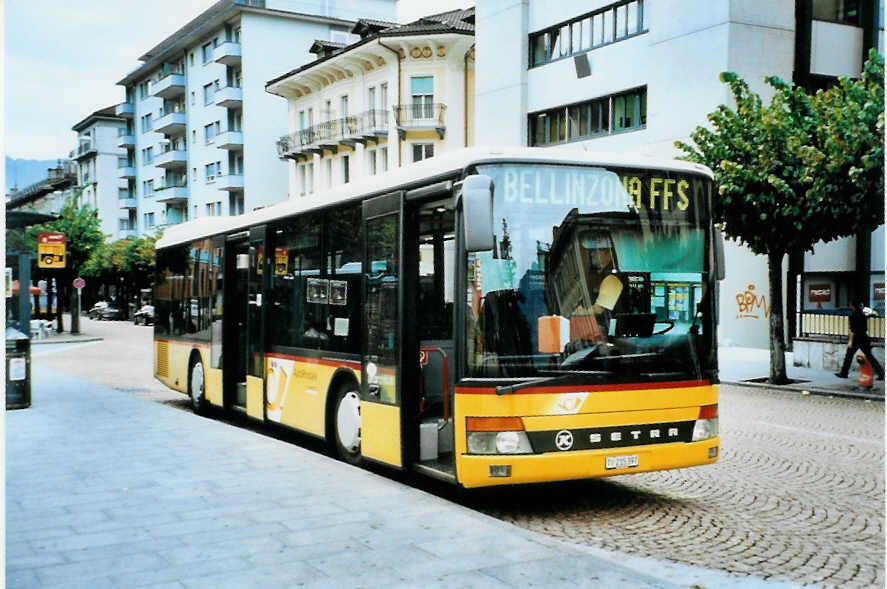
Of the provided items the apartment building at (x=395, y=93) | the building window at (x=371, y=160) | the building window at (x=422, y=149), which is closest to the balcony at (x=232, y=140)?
the apartment building at (x=395, y=93)

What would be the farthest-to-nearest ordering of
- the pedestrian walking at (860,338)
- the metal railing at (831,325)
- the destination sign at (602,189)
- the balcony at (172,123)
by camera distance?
1. the balcony at (172,123)
2. the metal railing at (831,325)
3. the pedestrian walking at (860,338)
4. the destination sign at (602,189)

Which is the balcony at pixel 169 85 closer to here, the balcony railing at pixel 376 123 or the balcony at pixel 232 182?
the balcony at pixel 232 182

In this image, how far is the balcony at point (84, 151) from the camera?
9093cm

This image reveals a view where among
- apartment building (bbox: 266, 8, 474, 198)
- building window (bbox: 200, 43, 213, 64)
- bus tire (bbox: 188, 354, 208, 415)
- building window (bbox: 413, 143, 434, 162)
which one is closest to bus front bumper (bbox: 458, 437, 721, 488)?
bus tire (bbox: 188, 354, 208, 415)

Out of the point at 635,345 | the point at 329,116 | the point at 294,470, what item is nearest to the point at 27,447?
the point at 294,470

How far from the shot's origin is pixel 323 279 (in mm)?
10086

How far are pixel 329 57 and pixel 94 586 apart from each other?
4458 cm

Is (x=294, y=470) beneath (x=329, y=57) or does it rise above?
beneath

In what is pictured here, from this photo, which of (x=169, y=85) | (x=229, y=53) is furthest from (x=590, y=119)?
(x=169, y=85)

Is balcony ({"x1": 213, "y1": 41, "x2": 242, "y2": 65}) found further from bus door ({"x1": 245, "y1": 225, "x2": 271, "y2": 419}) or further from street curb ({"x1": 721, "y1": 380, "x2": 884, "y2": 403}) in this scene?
bus door ({"x1": 245, "y1": 225, "x2": 271, "y2": 419})

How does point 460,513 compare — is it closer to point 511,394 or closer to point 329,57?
point 511,394

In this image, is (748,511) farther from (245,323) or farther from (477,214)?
(245,323)

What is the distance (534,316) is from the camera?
705 cm

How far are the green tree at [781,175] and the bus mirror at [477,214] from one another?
11.7 metres
